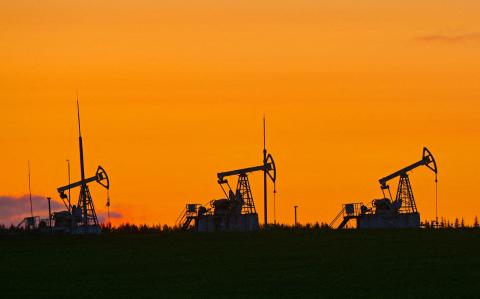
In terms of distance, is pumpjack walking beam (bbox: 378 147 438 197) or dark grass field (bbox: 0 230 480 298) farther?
pumpjack walking beam (bbox: 378 147 438 197)

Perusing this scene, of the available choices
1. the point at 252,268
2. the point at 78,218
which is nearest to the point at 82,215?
the point at 78,218

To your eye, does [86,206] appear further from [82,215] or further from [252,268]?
[252,268]

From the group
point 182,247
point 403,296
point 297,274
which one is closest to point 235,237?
point 182,247

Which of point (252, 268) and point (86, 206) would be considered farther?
point (86, 206)

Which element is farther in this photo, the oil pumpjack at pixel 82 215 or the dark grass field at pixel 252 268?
the oil pumpjack at pixel 82 215

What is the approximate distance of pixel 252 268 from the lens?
60.1 metres

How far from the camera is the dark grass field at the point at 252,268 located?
50.0 metres

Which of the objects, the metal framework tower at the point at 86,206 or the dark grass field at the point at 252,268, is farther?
the metal framework tower at the point at 86,206

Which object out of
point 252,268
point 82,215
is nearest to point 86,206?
point 82,215

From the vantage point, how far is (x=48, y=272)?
6066cm

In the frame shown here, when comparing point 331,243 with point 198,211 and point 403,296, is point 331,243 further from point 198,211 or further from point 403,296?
point 198,211

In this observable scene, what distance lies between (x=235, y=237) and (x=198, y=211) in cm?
4415

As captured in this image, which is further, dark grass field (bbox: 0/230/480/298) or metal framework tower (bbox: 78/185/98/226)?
metal framework tower (bbox: 78/185/98/226)

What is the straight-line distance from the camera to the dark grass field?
5000 cm
